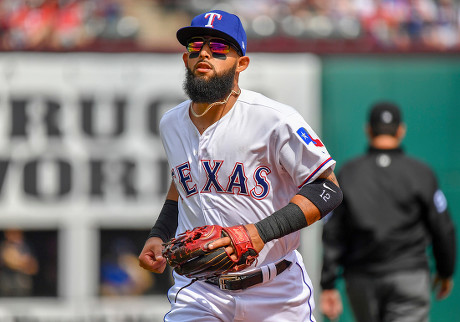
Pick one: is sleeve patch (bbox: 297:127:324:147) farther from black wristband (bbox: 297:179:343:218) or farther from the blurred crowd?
the blurred crowd

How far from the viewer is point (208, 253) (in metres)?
3.14

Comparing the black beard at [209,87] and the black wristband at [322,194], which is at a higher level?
the black beard at [209,87]

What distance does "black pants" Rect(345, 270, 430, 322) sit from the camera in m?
5.14

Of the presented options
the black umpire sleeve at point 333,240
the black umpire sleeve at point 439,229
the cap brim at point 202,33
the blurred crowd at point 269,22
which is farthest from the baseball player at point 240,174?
the blurred crowd at point 269,22

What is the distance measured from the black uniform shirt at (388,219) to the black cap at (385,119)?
14 cm

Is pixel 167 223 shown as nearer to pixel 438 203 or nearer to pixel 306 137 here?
pixel 306 137

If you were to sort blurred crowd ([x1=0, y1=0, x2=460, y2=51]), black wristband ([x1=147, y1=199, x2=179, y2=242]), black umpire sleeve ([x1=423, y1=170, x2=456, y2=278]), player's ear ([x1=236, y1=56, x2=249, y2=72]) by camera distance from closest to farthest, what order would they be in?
player's ear ([x1=236, y1=56, x2=249, y2=72]), black wristband ([x1=147, y1=199, x2=179, y2=242]), black umpire sleeve ([x1=423, y1=170, x2=456, y2=278]), blurred crowd ([x1=0, y1=0, x2=460, y2=51])

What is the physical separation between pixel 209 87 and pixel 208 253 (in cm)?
71

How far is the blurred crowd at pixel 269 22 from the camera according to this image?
27.7ft

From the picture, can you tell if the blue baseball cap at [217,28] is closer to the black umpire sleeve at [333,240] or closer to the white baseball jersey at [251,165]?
the white baseball jersey at [251,165]

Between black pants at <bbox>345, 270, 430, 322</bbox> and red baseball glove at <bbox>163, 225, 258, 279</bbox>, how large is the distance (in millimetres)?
2131

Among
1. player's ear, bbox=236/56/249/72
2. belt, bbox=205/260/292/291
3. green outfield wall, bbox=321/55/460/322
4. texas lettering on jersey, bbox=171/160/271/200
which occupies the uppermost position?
green outfield wall, bbox=321/55/460/322

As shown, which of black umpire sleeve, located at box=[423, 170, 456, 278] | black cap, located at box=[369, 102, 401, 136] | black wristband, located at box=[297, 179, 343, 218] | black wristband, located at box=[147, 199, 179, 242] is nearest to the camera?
black wristband, located at box=[297, 179, 343, 218]

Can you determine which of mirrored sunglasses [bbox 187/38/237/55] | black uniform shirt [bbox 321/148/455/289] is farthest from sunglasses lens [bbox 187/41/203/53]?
black uniform shirt [bbox 321/148/455/289]
